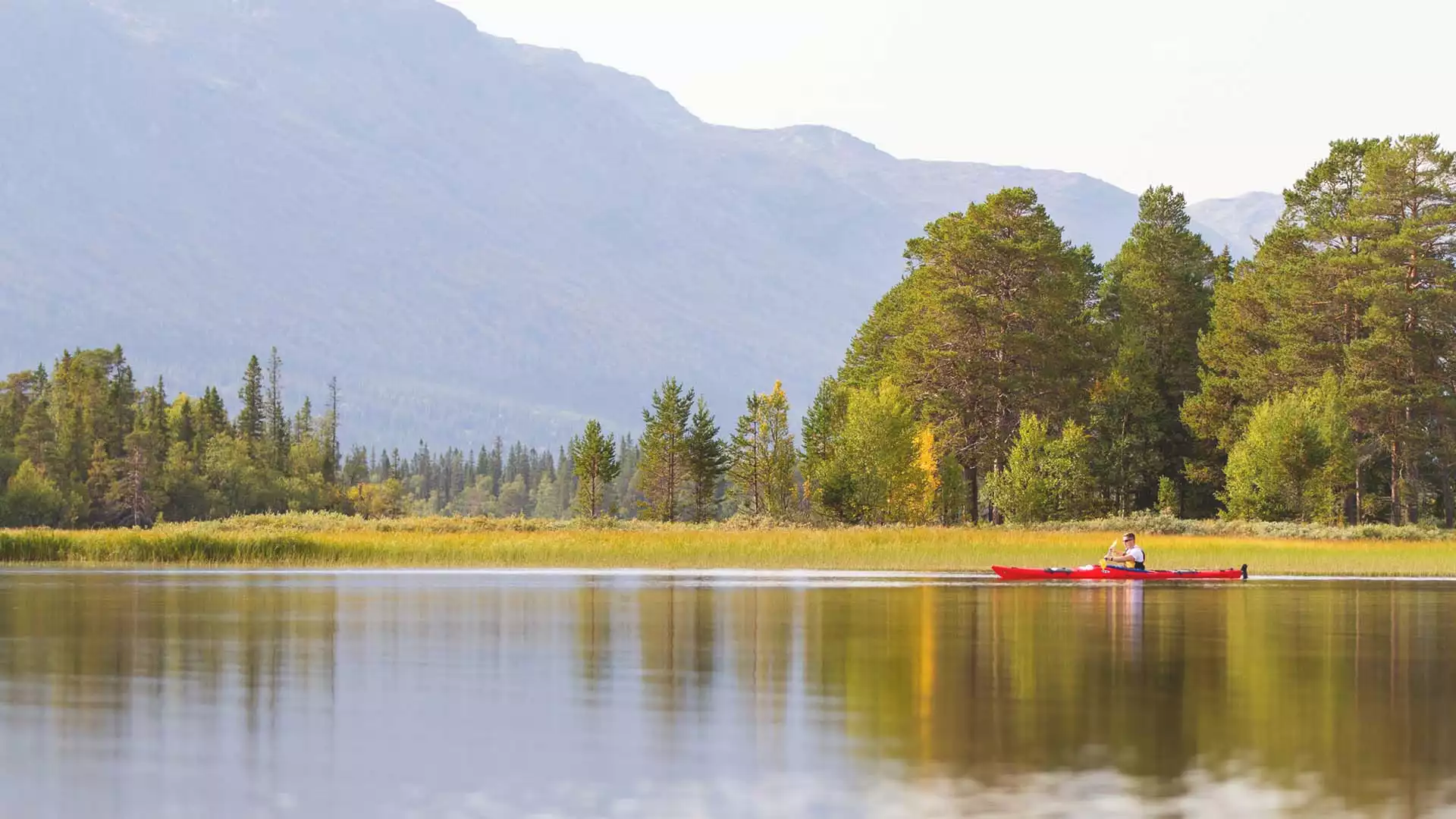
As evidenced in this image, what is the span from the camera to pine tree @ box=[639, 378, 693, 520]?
13325 centimetres

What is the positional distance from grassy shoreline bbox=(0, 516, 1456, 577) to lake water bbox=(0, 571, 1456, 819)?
2356 centimetres

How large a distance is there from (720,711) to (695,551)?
43.2m

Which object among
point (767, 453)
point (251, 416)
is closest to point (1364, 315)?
point (767, 453)

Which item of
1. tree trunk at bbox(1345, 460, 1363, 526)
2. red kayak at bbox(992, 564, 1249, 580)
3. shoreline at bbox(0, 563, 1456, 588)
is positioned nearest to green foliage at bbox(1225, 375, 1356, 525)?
tree trunk at bbox(1345, 460, 1363, 526)

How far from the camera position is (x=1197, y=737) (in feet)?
62.4

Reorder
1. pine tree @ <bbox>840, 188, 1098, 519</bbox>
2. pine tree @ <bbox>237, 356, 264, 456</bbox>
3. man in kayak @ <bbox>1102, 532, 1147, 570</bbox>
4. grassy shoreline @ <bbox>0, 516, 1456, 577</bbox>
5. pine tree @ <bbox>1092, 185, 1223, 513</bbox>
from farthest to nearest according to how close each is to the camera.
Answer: pine tree @ <bbox>237, 356, 264, 456</bbox>, pine tree @ <bbox>1092, 185, 1223, 513</bbox>, pine tree @ <bbox>840, 188, 1098, 519</bbox>, grassy shoreline @ <bbox>0, 516, 1456, 577</bbox>, man in kayak @ <bbox>1102, 532, 1147, 570</bbox>

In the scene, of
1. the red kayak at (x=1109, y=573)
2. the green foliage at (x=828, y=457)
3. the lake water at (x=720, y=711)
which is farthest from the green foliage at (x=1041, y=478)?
the lake water at (x=720, y=711)

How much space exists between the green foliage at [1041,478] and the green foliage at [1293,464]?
26.0ft

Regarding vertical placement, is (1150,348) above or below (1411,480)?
above

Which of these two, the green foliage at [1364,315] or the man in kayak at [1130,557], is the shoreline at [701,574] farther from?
the green foliage at [1364,315]

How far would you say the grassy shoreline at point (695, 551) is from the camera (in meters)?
62.8

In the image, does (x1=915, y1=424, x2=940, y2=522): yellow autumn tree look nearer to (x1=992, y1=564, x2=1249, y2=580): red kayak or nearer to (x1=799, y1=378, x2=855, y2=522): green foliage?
(x1=799, y1=378, x2=855, y2=522): green foliage

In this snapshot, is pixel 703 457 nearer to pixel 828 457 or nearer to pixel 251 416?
pixel 828 457

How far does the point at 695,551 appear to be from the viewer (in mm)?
64438
